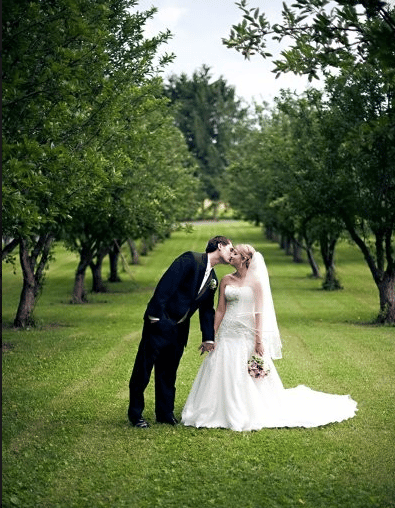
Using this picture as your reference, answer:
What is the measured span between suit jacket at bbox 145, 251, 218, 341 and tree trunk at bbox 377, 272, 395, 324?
15.5 m

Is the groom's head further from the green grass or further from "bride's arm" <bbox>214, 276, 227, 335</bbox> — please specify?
the green grass

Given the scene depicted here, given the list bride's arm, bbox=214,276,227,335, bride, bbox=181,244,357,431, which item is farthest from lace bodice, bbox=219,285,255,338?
bride's arm, bbox=214,276,227,335

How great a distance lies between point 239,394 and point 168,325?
4.37 ft

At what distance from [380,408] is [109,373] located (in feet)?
18.7

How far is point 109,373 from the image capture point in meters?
16.7

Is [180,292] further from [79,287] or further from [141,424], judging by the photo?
[79,287]

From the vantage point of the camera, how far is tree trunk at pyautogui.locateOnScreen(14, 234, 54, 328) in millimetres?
24469

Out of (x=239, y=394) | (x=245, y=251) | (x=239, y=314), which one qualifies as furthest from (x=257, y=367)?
(x=245, y=251)

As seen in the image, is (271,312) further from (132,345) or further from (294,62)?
(132,345)

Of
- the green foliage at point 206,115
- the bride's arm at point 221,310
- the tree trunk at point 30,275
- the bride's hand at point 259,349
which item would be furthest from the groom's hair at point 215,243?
the green foliage at point 206,115

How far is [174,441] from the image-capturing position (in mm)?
10672

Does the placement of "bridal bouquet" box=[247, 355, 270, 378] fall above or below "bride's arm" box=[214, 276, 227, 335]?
below

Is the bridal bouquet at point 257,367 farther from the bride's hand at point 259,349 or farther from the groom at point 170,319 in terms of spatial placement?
the groom at point 170,319

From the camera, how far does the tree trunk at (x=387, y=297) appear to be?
26.0 metres
